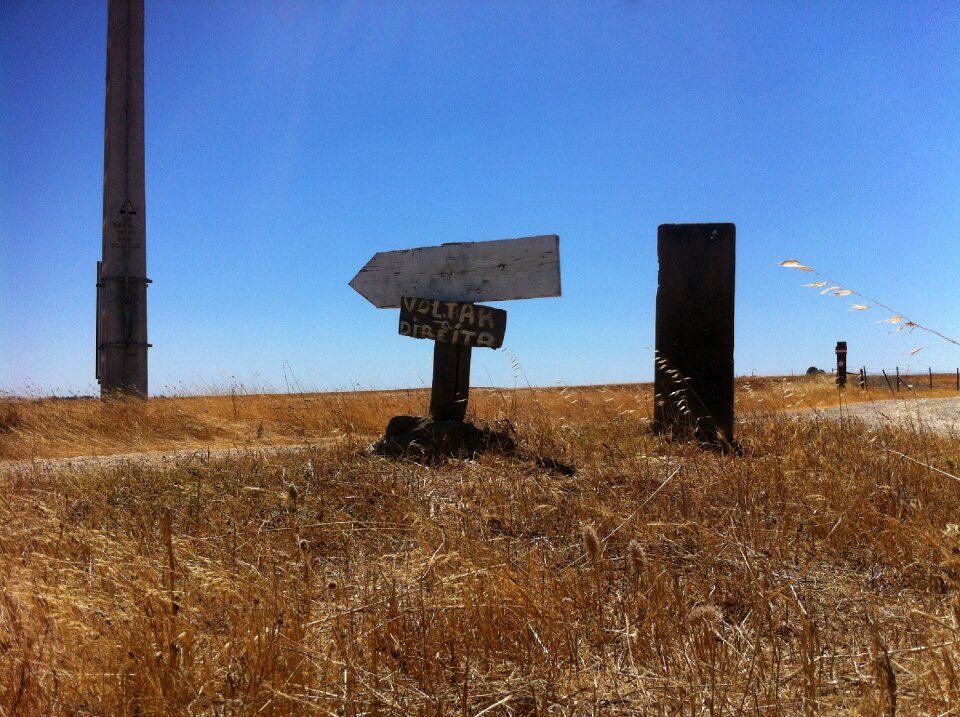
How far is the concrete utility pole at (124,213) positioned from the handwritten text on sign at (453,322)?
8277mm

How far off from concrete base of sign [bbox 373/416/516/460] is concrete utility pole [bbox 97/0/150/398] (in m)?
8.82

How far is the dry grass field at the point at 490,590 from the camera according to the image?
1.71m

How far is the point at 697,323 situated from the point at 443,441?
2483mm

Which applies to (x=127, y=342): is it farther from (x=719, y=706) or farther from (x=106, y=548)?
(x=719, y=706)

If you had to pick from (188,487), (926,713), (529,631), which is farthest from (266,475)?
(926,713)

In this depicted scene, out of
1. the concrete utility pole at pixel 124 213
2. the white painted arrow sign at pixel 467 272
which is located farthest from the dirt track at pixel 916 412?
the concrete utility pole at pixel 124 213

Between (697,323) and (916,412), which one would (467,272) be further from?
(916,412)

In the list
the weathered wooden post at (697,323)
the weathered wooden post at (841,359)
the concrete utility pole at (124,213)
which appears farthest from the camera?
the weathered wooden post at (841,359)

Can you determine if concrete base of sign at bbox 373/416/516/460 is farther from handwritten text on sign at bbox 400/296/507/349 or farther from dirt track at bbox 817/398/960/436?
dirt track at bbox 817/398/960/436

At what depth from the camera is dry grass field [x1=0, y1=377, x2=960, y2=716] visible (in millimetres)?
1706

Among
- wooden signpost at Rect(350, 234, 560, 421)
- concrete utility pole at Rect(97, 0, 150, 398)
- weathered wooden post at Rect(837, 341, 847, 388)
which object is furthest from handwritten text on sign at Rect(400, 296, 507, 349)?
weathered wooden post at Rect(837, 341, 847, 388)

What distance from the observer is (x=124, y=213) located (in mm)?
12820

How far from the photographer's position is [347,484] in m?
4.08

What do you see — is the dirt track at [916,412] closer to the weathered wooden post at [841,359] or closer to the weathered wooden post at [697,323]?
the weathered wooden post at [697,323]
